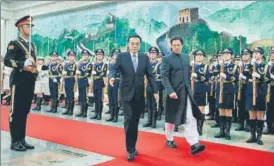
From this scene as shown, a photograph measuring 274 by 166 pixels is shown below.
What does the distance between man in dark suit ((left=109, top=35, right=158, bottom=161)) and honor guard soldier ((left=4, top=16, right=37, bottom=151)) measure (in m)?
0.91

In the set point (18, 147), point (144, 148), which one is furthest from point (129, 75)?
point (18, 147)

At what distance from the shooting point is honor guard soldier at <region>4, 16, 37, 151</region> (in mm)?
3383

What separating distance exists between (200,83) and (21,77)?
8.49ft

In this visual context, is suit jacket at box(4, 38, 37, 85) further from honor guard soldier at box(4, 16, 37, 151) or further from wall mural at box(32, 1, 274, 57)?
wall mural at box(32, 1, 274, 57)

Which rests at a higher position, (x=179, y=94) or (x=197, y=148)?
(x=179, y=94)

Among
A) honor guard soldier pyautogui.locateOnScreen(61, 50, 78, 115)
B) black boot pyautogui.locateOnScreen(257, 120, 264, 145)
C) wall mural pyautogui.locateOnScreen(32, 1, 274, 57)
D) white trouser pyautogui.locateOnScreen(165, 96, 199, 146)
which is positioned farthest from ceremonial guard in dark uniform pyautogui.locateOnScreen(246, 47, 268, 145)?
honor guard soldier pyautogui.locateOnScreen(61, 50, 78, 115)

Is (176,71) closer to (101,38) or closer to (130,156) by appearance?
(130,156)

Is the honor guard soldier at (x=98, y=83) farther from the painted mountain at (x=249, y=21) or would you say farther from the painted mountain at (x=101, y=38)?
the painted mountain at (x=249, y=21)

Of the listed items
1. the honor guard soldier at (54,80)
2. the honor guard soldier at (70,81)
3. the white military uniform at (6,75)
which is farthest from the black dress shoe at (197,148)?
the white military uniform at (6,75)

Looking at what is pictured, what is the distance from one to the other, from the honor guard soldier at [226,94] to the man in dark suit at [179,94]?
1005mm

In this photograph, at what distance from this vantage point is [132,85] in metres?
3.32

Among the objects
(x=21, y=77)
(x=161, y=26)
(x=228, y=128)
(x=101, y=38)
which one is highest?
(x=161, y=26)

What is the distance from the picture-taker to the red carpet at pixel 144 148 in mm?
3252

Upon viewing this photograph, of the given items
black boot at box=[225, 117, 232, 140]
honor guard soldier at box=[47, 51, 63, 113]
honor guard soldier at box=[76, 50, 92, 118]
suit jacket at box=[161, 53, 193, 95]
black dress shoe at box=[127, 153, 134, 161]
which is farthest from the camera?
honor guard soldier at box=[47, 51, 63, 113]
